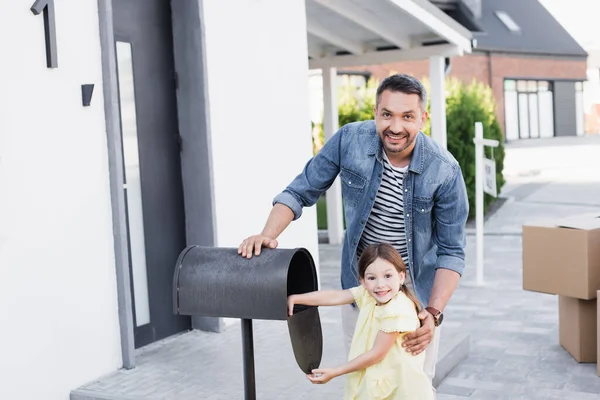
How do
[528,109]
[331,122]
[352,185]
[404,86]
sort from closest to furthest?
[404,86], [352,185], [331,122], [528,109]

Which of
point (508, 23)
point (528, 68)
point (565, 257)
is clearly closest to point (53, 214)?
point (565, 257)

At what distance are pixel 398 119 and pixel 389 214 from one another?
1.49 feet

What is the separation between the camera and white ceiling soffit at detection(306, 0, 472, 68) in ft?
31.5

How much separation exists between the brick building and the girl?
35157 millimetres

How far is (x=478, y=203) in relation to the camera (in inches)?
349

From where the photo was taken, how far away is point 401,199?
3479 millimetres

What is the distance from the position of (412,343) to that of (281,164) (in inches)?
163

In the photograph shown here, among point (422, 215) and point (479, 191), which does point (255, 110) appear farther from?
point (422, 215)

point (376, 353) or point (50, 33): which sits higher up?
point (50, 33)

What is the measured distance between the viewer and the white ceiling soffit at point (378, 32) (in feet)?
31.5

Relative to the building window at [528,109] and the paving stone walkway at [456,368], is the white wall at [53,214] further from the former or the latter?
the building window at [528,109]

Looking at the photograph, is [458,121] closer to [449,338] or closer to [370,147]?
[449,338]

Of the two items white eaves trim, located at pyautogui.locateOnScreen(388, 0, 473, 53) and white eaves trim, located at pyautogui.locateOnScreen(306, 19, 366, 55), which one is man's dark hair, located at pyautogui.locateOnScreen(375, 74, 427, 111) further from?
white eaves trim, located at pyautogui.locateOnScreen(306, 19, 366, 55)

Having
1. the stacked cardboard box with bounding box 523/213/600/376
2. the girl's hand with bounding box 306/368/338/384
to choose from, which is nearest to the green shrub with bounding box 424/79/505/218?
the stacked cardboard box with bounding box 523/213/600/376
